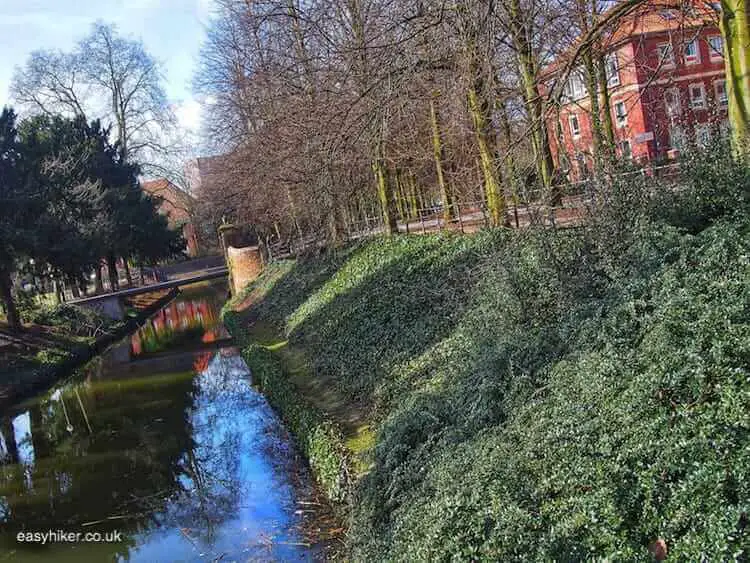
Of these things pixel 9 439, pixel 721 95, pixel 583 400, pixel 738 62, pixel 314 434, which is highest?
pixel 721 95

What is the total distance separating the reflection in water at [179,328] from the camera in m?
30.7

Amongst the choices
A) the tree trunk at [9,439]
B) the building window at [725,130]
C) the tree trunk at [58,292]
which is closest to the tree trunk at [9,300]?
the tree trunk at [58,292]

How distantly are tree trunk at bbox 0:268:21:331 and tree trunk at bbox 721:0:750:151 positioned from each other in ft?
81.7

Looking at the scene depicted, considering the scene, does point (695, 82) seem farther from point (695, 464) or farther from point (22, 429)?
point (695, 464)

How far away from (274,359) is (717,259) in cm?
1331

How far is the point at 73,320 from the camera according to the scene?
31.7 meters

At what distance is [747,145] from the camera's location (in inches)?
299

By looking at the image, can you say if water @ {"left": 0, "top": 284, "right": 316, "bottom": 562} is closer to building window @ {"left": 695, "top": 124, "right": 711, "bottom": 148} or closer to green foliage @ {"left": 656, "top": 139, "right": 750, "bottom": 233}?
green foliage @ {"left": 656, "top": 139, "right": 750, "bottom": 233}

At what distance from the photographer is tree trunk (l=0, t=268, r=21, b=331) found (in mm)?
26750

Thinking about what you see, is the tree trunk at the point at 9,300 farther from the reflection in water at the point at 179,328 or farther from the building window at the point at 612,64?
the building window at the point at 612,64

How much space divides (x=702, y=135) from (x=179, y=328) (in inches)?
1244

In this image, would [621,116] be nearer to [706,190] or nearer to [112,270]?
[706,190]

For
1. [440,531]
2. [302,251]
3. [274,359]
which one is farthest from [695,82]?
[440,531]

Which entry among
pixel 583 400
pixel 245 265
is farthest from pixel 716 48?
pixel 245 265
